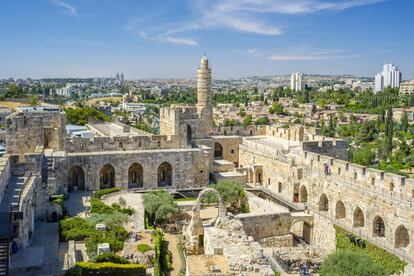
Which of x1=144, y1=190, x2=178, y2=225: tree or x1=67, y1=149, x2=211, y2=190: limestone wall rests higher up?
x1=67, y1=149, x2=211, y2=190: limestone wall

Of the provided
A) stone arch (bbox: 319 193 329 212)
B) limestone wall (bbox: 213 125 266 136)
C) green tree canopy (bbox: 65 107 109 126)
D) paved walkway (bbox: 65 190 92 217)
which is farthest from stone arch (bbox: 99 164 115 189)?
green tree canopy (bbox: 65 107 109 126)

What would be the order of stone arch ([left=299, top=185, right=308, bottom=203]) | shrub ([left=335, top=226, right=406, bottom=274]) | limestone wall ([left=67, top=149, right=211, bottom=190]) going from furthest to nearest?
limestone wall ([left=67, top=149, right=211, bottom=190]) → stone arch ([left=299, top=185, right=308, bottom=203]) → shrub ([left=335, top=226, right=406, bottom=274])

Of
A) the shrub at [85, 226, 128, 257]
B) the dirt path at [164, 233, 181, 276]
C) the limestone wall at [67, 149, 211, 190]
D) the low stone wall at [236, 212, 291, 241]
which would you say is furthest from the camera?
the limestone wall at [67, 149, 211, 190]

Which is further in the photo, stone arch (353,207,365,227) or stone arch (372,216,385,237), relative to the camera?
stone arch (353,207,365,227)

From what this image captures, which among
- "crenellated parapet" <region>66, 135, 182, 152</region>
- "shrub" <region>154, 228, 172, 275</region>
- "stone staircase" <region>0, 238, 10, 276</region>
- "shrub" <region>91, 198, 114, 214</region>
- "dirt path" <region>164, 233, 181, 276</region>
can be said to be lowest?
"dirt path" <region>164, 233, 181, 276</region>

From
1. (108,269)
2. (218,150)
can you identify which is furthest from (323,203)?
(108,269)

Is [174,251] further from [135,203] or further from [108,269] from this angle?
[135,203]

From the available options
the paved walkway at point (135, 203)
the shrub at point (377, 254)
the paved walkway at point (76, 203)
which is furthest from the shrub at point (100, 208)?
the shrub at point (377, 254)

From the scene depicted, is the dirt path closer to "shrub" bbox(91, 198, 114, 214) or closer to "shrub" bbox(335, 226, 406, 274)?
"shrub" bbox(91, 198, 114, 214)
